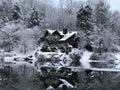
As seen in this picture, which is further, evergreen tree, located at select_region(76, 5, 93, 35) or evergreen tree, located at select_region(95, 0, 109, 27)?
evergreen tree, located at select_region(95, 0, 109, 27)

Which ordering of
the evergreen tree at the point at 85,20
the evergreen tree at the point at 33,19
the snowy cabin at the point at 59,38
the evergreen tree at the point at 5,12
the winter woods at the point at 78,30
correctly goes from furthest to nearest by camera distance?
1. the evergreen tree at the point at 5,12
2. the evergreen tree at the point at 33,19
3. the evergreen tree at the point at 85,20
4. the snowy cabin at the point at 59,38
5. the winter woods at the point at 78,30

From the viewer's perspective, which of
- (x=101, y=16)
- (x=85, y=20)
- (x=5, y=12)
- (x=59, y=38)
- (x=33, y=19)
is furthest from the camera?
(x=5, y=12)

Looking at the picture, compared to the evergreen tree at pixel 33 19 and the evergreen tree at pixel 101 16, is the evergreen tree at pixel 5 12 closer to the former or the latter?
the evergreen tree at pixel 33 19

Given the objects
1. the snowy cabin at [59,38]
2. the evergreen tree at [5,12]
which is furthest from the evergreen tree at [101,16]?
the evergreen tree at [5,12]

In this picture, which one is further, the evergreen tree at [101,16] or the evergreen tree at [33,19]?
the evergreen tree at [101,16]

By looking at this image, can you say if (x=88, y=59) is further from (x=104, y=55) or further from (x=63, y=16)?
(x=63, y=16)

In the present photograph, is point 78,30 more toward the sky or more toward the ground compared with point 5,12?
more toward the ground

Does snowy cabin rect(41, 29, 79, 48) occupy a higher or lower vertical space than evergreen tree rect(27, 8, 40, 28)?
lower

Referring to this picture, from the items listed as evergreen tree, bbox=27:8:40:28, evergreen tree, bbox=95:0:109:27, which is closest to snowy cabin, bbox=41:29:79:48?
evergreen tree, bbox=27:8:40:28

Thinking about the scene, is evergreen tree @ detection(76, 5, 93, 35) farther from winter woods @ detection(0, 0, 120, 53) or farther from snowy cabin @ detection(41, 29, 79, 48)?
snowy cabin @ detection(41, 29, 79, 48)

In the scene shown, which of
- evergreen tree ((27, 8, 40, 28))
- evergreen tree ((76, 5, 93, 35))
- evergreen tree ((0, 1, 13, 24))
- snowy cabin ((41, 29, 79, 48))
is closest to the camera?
snowy cabin ((41, 29, 79, 48))

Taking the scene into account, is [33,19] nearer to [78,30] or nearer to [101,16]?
[78,30]

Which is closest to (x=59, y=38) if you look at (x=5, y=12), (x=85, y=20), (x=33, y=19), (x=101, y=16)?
(x=85, y=20)

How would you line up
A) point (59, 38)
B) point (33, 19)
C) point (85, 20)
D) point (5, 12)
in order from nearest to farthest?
point (59, 38) < point (85, 20) < point (33, 19) < point (5, 12)
